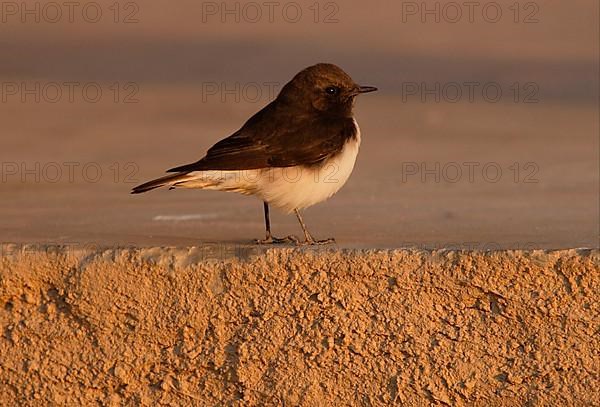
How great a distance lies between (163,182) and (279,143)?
0.95 m

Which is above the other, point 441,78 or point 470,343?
point 441,78

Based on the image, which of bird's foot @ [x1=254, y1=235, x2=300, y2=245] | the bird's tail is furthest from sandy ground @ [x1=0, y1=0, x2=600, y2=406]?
the bird's tail

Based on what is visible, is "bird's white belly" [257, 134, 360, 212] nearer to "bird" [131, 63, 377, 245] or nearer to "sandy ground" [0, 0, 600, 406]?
"bird" [131, 63, 377, 245]

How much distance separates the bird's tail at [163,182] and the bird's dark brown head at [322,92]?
1255mm

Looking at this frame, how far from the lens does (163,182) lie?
779 centimetres

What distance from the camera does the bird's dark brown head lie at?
29.6 feet

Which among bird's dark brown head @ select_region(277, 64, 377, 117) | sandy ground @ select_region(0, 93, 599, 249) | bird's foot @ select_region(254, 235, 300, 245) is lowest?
bird's foot @ select_region(254, 235, 300, 245)

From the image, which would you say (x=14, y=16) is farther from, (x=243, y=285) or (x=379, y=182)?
(x=243, y=285)

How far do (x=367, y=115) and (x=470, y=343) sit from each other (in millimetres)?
11518

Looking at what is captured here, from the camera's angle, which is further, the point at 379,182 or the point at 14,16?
the point at 14,16

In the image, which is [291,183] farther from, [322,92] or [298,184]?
[322,92]

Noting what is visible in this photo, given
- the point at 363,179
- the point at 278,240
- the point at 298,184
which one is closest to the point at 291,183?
the point at 298,184

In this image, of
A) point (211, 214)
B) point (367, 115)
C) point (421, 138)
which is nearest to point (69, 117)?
point (367, 115)

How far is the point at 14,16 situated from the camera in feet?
90.1
